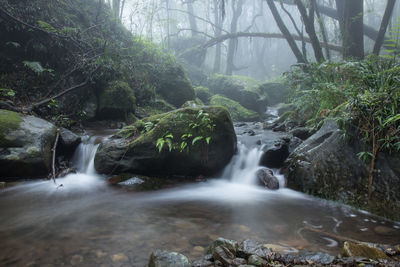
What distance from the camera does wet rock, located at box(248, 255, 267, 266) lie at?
180 cm

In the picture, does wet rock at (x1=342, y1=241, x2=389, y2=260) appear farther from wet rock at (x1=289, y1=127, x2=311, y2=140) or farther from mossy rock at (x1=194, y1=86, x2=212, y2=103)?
mossy rock at (x1=194, y1=86, x2=212, y2=103)

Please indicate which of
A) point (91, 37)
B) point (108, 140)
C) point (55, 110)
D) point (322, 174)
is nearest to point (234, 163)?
point (322, 174)

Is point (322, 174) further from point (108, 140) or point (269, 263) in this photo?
point (108, 140)

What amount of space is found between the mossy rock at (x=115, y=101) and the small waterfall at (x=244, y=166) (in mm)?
4591

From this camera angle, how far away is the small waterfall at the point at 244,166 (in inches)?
206

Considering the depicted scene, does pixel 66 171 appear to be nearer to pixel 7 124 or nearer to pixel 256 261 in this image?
pixel 7 124

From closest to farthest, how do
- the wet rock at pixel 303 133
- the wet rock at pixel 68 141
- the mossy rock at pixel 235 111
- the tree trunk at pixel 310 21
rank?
1. the wet rock at pixel 68 141
2. the wet rock at pixel 303 133
3. the tree trunk at pixel 310 21
4. the mossy rock at pixel 235 111

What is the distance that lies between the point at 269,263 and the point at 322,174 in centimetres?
253

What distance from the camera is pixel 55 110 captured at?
6.93 metres

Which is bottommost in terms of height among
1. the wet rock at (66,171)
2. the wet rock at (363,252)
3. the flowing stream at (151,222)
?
the flowing stream at (151,222)

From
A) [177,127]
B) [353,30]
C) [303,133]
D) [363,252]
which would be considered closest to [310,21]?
[353,30]

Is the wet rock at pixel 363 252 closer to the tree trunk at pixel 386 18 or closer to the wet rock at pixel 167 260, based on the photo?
the wet rock at pixel 167 260

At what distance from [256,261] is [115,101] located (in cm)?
747

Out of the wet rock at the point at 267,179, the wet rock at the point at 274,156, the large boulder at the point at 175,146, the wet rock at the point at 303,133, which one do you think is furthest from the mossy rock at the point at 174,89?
the wet rock at the point at 267,179
